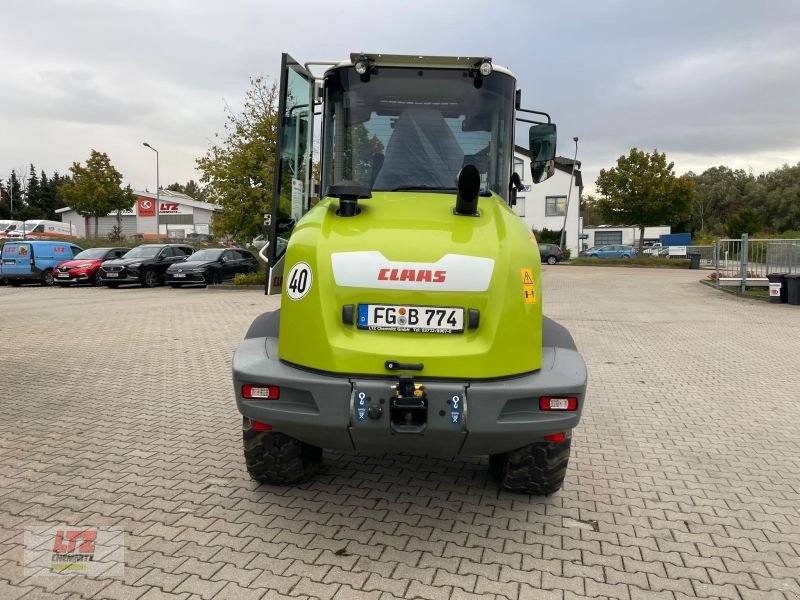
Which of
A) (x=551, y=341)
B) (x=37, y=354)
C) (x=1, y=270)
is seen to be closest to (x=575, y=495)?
(x=551, y=341)

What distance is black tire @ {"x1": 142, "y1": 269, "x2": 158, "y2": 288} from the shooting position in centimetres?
2248

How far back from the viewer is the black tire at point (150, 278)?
22484 millimetres

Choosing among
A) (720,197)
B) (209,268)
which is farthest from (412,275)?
(720,197)

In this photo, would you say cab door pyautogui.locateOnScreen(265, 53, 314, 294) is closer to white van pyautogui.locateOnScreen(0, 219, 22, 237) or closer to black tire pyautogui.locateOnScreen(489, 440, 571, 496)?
black tire pyautogui.locateOnScreen(489, 440, 571, 496)

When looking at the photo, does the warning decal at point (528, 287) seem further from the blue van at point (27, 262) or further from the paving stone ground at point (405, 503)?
the blue van at point (27, 262)

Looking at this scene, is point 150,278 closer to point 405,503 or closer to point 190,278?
point 190,278

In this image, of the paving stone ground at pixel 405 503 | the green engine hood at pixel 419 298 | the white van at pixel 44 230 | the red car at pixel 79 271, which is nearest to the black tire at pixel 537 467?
the paving stone ground at pixel 405 503

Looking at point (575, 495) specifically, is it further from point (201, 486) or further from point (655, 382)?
point (655, 382)

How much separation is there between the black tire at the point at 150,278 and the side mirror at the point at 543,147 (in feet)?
66.3

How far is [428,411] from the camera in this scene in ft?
10.1

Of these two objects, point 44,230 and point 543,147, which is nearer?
point 543,147

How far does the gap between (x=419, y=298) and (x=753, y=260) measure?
18556mm

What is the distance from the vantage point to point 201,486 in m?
4.23

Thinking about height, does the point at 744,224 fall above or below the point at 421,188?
above
